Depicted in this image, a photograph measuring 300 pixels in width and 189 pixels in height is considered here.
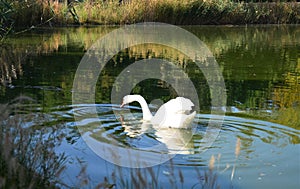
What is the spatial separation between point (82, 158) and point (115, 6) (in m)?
19.3

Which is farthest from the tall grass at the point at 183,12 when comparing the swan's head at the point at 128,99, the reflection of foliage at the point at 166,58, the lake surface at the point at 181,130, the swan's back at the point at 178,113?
the swan's back at the point at 178,113

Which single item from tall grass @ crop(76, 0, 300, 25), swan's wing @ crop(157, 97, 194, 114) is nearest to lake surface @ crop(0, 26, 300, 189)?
swan's wing @ crop(157, 97, 194, 114)

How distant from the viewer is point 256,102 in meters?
8.18

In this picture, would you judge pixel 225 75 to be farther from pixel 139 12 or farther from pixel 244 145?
pixel 139 12

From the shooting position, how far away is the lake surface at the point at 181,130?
186 inches

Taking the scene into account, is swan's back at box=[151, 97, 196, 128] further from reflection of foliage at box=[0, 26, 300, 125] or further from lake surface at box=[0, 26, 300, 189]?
reflection of foliage at box=[0, 26, 300, 125]

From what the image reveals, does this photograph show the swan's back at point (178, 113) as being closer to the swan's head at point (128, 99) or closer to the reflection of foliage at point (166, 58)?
the swan's head at point (128, 99)

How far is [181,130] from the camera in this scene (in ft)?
20.9

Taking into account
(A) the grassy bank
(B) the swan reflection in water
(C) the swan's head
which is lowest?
(B) the swan reflection in water

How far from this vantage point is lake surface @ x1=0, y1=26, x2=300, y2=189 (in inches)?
186

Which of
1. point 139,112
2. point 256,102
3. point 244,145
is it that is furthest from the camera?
point 256,102

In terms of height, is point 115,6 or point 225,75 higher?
point 115,6

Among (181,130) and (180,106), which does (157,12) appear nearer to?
(181,130)

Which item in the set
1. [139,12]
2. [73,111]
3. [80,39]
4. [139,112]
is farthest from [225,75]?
[139,12]
